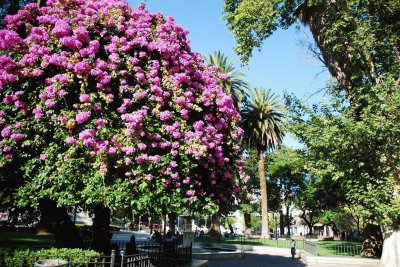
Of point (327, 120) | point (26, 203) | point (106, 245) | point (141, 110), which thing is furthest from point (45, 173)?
point (327, 120)

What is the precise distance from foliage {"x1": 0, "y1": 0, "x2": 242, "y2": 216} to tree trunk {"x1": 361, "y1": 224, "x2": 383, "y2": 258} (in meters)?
14.2

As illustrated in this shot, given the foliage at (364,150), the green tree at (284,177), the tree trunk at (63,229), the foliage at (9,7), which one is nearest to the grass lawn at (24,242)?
the tree trunk at (63,229)

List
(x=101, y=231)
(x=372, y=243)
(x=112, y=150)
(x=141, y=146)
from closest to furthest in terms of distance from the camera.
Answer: (x=112, y=150)
(x=141, y=146)
(x=101, y=231)
(x=372, y=243)

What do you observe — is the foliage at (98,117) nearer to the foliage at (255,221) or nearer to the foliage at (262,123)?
the foliage at (262,123)

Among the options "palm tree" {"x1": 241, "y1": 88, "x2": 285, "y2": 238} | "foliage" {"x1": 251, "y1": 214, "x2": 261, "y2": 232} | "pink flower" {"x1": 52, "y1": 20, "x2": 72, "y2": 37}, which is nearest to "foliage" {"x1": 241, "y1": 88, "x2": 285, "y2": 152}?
"palm tree" {"x1": 241, "y1": 88, "x2": 285, "y2": 238}

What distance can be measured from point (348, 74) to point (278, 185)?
40.4 meters

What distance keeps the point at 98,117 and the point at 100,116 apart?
0.21 ft

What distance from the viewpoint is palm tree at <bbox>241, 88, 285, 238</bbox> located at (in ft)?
119

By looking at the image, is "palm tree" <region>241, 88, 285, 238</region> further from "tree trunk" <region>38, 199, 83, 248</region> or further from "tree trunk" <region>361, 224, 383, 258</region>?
"tree trunk" <region>38, 199, 83, 248</region>

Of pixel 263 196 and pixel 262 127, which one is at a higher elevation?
pixel 262 127

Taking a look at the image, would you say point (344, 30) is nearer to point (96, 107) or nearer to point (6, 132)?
point (96, 107)

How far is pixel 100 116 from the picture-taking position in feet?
31.0

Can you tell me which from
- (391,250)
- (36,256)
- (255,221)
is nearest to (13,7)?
(36,256)

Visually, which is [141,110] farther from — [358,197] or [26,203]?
[358,197]
